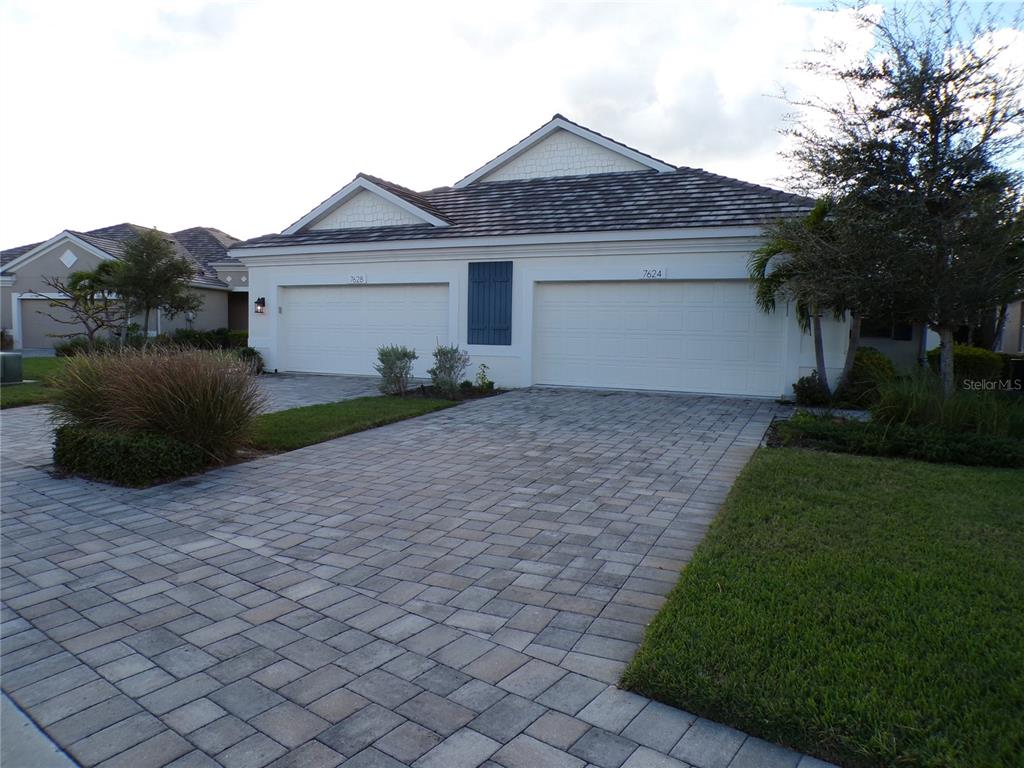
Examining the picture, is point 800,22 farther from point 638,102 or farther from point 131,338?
point 131,338

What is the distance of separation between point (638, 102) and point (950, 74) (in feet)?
23.1

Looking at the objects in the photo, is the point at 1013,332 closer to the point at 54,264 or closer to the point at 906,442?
the point at 906,442

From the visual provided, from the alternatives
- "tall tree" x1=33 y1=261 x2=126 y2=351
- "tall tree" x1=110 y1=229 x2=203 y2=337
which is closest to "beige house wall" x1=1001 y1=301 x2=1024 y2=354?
"tall tree" x1=33 y1=261 x2=126 y2=351

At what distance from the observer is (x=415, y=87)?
12.7 m

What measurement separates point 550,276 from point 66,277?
20.8m

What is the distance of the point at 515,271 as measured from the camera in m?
13.9

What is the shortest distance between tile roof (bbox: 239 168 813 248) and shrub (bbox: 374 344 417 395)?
3.47 metres

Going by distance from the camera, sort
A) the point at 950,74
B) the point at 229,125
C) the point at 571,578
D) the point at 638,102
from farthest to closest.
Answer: the point at 638,102 < the point at 229,125 < the point at 950,74 < the point at 571,578

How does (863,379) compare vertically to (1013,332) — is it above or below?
below

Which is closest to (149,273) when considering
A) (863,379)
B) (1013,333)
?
(863,379)

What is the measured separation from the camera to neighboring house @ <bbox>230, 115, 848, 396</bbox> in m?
12.3

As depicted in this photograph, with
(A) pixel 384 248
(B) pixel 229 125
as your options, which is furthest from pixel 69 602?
(A) pixel 384 248

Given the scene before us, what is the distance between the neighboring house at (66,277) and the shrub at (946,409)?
73.9 feet

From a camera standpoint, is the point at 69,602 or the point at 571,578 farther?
the point at 571,578
